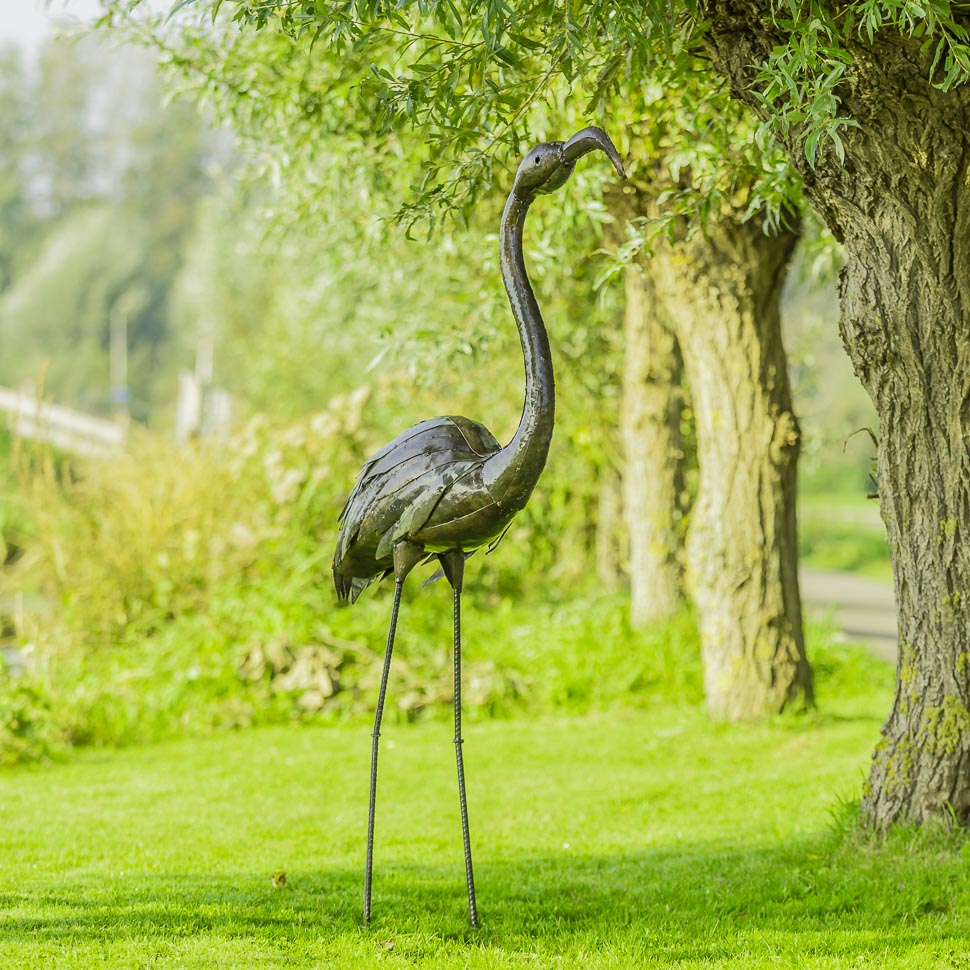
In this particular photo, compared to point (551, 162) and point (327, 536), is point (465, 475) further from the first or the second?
point (327, 536)

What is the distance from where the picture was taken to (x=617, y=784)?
6.42 m

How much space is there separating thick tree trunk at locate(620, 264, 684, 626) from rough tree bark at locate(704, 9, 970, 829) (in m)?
4.14

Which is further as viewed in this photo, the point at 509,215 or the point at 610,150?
the point at 509,215

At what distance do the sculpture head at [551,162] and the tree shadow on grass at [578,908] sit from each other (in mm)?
2561

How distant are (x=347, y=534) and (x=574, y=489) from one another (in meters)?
7.12

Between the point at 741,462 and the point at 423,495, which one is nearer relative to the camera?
the point at 423,495

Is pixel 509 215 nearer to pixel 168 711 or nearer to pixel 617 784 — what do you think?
pixel 617 784

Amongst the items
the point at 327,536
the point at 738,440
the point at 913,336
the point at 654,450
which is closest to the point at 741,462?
the point at 738,440

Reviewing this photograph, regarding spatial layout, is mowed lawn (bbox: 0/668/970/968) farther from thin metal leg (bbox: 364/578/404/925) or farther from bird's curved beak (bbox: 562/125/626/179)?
bird's curved beak (bbox: 562/125/626/179)

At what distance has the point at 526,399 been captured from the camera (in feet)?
12.7

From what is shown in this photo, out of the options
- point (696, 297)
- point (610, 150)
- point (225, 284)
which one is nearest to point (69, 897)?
point (610, 150)

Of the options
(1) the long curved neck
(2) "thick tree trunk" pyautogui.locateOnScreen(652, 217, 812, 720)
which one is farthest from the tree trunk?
(1) the long curved neck

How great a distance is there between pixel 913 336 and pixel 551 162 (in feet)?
5.14

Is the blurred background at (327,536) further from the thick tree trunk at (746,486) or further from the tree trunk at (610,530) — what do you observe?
the thick tree trunk at (746,486)
